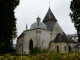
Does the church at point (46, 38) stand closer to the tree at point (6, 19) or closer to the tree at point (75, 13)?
the tree at point (75, 13)

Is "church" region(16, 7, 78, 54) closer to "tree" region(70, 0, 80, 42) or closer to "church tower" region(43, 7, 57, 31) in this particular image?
"church tower" region(43, 7, 57, 31)

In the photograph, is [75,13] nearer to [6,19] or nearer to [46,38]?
[6,19]

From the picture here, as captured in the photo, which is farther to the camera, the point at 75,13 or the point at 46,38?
the point at 46,38

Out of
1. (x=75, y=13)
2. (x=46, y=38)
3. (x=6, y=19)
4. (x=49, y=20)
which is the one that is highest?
(x=49, y=20)

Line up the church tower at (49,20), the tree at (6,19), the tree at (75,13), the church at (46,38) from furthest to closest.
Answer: the church tower at (49,20) → the church at (46,38) → the tree at (75,13) → the tree at (6,19)

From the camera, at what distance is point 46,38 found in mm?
44312

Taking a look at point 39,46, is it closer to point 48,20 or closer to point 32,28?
point 32,28

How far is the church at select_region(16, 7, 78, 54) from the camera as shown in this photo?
42.8 meters

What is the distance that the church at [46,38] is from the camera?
42844 millimetres

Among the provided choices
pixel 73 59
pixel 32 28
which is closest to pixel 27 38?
pixel 32 28

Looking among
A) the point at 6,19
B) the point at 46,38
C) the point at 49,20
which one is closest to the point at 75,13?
the point at 6,19

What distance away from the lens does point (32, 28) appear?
44594 millimetres

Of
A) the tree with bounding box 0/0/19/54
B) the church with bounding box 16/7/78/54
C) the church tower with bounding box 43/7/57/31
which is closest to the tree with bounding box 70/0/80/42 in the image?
the tree with bounding box 0/0/19/54

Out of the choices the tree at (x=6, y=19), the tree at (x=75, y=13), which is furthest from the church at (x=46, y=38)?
the tree at (x=6, y=19)
